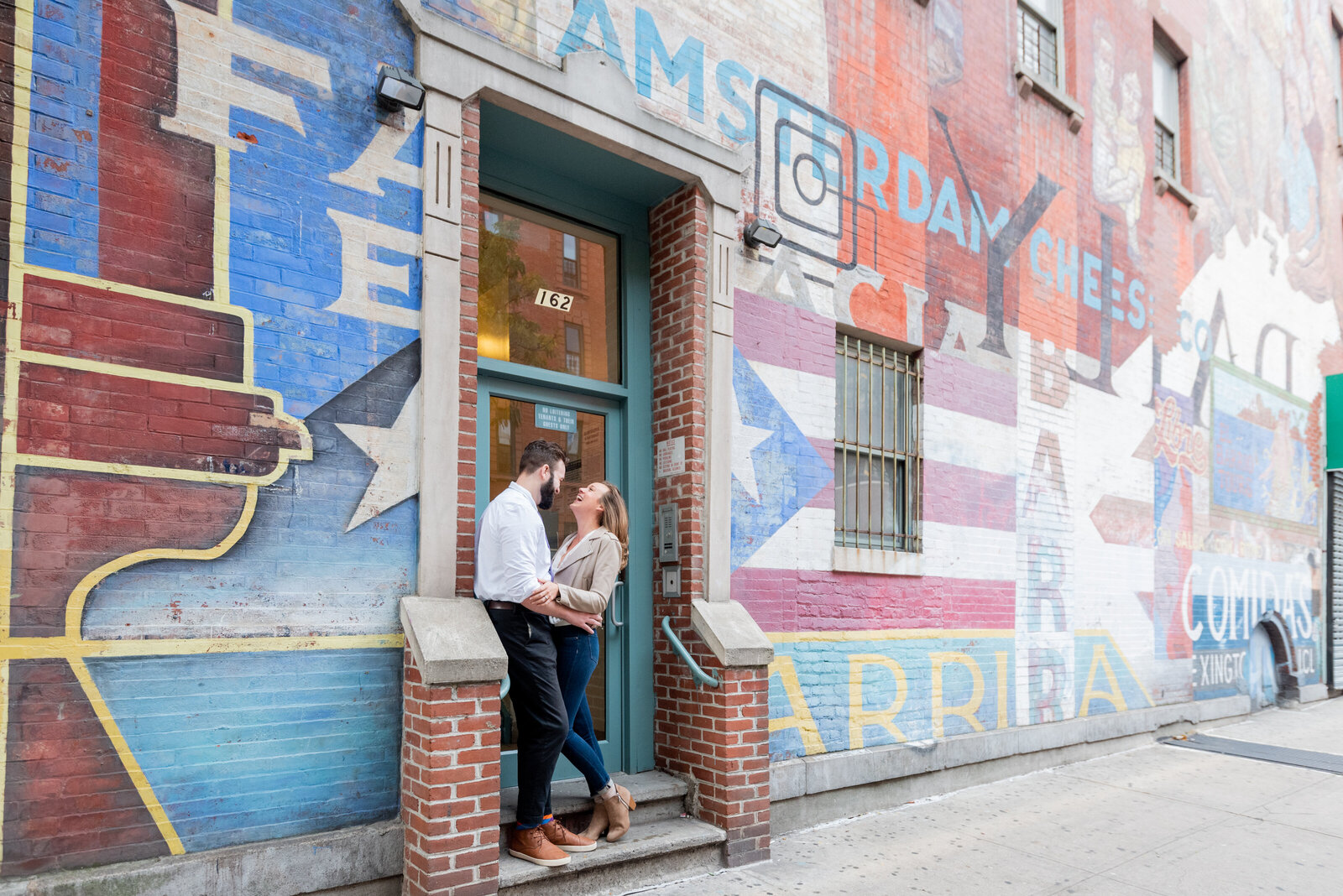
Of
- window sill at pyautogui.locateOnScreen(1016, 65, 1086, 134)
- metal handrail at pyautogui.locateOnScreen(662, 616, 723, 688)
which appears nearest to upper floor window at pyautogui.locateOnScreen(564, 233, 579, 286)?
metal handrail at pyautogui.locateOnScreen(662, 616, 723, 688)

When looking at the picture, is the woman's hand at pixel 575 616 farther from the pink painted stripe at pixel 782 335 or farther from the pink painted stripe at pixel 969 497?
the pink painted stripe at pixel 969 497

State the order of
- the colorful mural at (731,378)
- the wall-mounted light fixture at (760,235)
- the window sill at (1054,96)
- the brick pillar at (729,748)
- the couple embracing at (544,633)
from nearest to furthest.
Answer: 1. the colorful mural at (731,378)
2. the couple embracing at (544,633)
3. the brick pillar at (729,748)
4. the wall-mounted light fixture at (760,235)
5. the window sill at (1054,96)

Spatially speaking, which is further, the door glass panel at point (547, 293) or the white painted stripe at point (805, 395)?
the white painted stripe at point (805, 395)

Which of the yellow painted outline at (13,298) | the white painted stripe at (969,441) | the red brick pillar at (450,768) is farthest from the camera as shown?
the white painted stripe at (969,441)

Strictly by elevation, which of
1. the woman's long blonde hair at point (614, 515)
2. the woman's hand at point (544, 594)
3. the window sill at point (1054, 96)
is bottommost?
the woman's hand at point (544, 594)

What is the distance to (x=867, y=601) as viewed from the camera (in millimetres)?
6871

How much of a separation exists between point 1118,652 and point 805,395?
533 centimetres

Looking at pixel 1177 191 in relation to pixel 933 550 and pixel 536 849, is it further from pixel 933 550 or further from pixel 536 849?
pixel 536 849

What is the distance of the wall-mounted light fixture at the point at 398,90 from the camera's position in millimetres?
4477

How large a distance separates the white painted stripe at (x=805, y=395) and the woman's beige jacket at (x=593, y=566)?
191 cm

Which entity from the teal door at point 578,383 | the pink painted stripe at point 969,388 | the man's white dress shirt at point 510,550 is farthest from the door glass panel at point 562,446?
the pink painted stripe at point 969,388

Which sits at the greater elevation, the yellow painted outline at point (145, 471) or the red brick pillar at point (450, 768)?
the yellow painted outline at point (145, 471)

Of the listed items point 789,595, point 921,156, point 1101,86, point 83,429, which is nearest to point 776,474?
point 789,595

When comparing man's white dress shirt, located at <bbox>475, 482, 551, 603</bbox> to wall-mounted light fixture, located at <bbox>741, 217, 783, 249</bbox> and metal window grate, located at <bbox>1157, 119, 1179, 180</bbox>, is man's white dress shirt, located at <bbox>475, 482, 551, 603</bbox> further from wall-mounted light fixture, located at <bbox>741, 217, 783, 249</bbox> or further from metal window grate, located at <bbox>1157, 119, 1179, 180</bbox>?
metal window grate, located at <bbox>1157, 119, 1179, 180</bbox>
